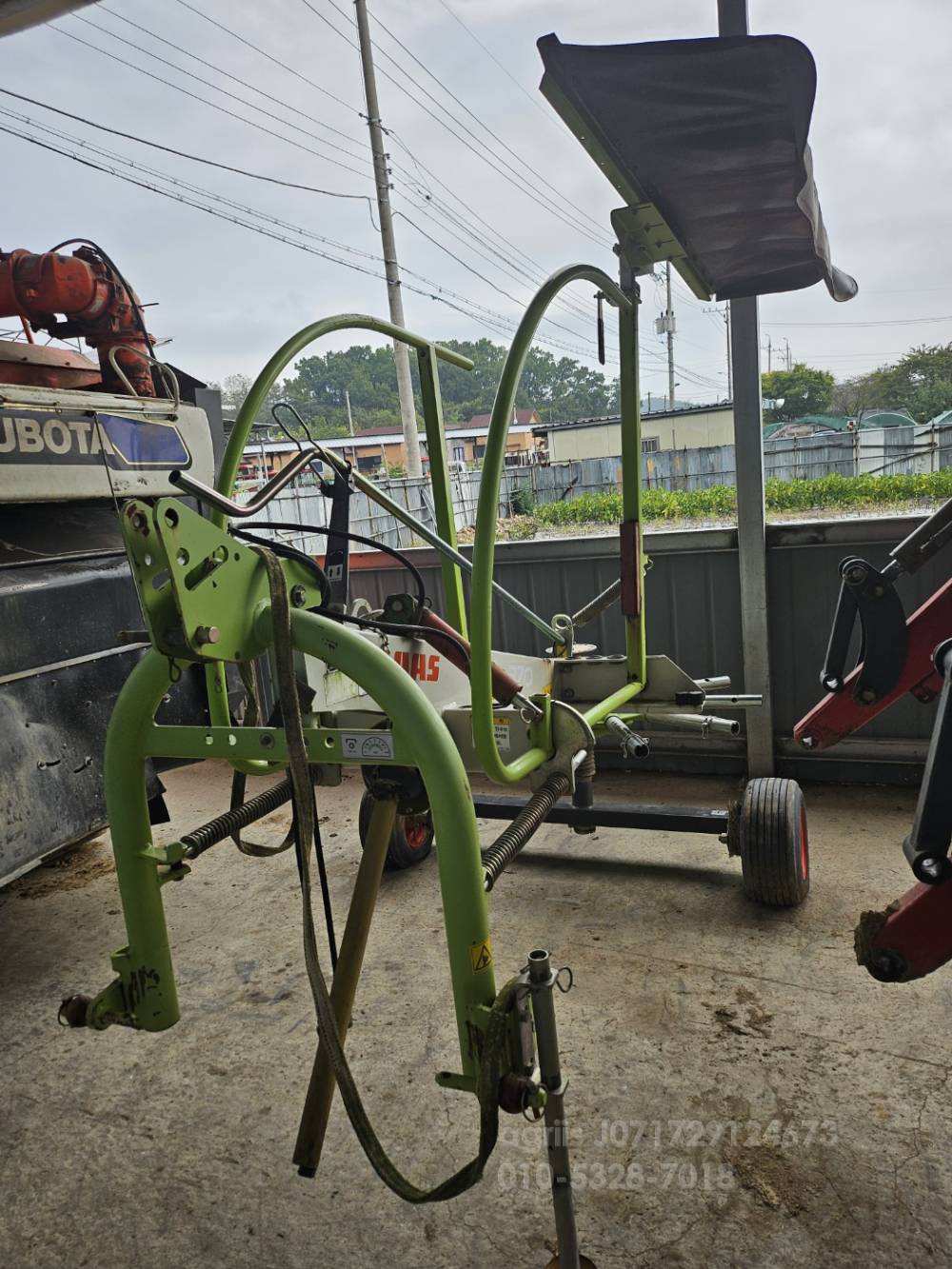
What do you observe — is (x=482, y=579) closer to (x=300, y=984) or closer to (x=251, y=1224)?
(x=251, y=1224)

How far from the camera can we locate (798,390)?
4.14 metres

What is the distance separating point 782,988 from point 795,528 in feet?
7.06

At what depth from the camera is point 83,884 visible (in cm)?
351

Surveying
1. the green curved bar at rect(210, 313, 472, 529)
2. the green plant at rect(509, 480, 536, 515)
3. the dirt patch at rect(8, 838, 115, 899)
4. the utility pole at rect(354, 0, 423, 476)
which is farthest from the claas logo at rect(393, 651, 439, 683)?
the utility pole at rect(354, 0, 423, 476)

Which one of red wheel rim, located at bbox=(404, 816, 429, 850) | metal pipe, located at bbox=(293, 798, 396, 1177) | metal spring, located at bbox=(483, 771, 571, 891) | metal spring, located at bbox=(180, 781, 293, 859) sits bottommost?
red wheel rim, located at bbox=(404, 816, 429, 850)

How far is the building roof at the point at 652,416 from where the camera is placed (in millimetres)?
4141

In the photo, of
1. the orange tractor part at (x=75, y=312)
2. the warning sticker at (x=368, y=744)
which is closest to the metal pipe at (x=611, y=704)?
the warning sticker at (x=368, y=744)

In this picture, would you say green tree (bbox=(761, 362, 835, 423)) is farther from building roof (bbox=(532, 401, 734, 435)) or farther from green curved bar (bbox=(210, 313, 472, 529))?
green curved bar (bbox=(210, 313, 472, 529))

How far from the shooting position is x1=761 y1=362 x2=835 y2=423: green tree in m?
4.03

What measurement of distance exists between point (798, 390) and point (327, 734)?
11.2ft

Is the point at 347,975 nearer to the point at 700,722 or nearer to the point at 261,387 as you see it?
the point at 261,387

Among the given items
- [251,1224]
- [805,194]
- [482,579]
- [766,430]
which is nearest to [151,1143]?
[251,1224]

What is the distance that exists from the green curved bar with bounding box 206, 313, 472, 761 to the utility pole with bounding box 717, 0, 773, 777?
6.92ft

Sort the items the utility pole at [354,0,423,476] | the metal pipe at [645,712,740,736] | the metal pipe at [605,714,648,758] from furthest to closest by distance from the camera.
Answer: the utility pole at [354,0,423,476] → the metal pipe at [645,712,740,736] → the metal pipe at [605,714,648,758]
